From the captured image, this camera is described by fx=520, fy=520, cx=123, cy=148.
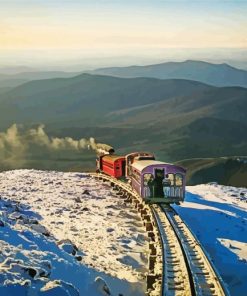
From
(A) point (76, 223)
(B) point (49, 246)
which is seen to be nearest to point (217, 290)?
(B) point (49, 246)

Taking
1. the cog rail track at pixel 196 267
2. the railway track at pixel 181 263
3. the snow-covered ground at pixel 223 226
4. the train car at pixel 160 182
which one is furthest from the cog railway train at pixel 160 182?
the cog rail track at pixel 196 267

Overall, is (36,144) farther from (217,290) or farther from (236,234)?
(217,290)

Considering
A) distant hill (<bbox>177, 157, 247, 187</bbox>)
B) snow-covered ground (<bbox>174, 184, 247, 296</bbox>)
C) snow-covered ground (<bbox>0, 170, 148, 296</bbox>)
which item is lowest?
distant hill (<bbox>177, 157, 247, 187</bbox>)

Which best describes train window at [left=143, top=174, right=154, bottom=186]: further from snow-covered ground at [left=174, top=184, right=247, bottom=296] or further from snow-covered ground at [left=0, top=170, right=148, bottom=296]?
snow-covered ground at [left=174, top=184, right=247, bottom=296]

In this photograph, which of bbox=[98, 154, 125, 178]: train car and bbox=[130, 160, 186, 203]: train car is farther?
bbox=[98, 154, 125, 178]: train car

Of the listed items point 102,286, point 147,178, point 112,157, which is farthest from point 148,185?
point 102,286

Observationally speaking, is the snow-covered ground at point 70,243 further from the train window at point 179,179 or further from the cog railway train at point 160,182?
the train window at point 179,179

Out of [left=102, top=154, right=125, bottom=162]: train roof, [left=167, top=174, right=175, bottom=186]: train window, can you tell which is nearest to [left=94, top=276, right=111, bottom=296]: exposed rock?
[left=167, top=174, right=175, bottom=186]: train window
